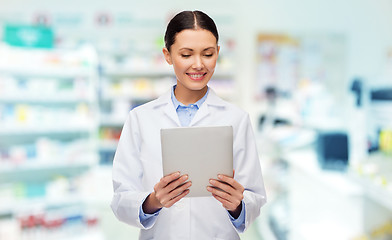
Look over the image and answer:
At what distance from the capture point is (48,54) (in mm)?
4227

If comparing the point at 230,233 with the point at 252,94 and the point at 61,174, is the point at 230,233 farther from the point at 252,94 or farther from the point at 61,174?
the point at 252,94

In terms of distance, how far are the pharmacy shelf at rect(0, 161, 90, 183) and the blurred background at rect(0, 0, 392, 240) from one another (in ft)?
0.05

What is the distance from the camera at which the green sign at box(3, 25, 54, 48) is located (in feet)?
13.2

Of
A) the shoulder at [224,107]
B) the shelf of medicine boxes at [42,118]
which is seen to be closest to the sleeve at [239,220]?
the shoulder at [224,107]

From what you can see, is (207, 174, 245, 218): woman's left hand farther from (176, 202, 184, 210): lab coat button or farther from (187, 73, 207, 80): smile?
(187, 73, 207, 80): smile

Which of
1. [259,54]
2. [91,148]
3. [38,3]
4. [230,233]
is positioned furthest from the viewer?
[259,54]

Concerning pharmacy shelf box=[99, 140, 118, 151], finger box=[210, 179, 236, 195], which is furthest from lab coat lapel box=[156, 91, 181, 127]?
pharmacy shelf box=[99, 140, 118, 151]

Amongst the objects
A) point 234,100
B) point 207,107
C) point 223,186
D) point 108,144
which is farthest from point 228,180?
point 234,100

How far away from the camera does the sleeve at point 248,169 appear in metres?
0.98

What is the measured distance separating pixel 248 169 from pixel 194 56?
13.2 inches

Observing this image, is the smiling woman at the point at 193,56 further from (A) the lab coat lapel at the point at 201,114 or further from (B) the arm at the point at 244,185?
(B) the arm at the point at 244,185

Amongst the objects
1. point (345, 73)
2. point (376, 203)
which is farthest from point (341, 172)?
point (345, 73)

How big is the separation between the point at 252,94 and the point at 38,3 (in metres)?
3.78

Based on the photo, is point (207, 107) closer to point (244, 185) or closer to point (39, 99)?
point (244, 185)
